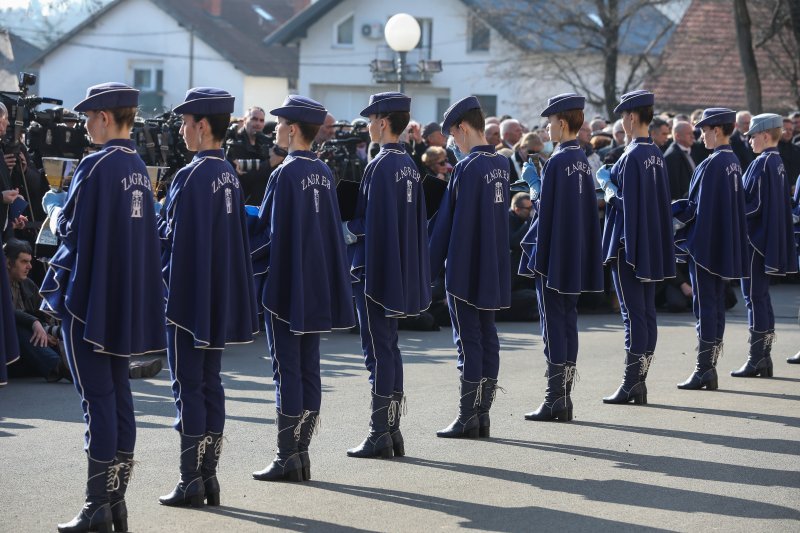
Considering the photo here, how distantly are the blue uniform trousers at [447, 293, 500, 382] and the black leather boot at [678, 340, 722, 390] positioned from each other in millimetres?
2766

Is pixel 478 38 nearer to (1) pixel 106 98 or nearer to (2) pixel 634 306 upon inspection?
(2) pixel 634 306

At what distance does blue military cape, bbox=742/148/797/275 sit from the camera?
40.2ft

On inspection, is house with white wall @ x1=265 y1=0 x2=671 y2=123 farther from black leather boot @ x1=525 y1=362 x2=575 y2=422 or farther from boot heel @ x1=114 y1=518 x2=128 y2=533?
boot heel @ x1=114 y1=518 x2=128 y2=533

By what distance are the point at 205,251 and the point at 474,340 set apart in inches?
108

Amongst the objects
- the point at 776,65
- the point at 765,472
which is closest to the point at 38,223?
the point at 765,472

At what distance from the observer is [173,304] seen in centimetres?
721

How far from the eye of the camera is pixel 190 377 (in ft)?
23.6

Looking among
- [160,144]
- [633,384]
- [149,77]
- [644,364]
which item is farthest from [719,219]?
[149,77]

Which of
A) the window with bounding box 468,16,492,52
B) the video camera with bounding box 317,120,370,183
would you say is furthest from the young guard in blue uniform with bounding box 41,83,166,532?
the window with bounding box 468,16,492,52

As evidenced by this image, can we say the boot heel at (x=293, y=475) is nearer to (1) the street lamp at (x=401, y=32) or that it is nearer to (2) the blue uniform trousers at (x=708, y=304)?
(2) the blue uniform trousers at (x=708, y=304)

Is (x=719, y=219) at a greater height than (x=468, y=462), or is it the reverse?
(x=719, y=219)

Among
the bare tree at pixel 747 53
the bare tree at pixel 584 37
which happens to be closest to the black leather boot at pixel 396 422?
the bare tree at pixel 747 53

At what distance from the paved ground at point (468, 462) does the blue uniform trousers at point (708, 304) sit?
0.51 m

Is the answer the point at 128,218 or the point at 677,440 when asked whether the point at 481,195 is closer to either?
the point at 677,440
